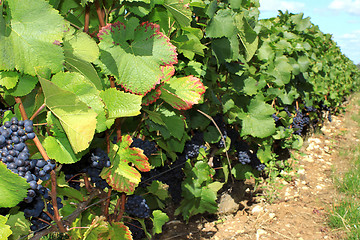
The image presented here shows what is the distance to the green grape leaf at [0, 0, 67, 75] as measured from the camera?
105 cm

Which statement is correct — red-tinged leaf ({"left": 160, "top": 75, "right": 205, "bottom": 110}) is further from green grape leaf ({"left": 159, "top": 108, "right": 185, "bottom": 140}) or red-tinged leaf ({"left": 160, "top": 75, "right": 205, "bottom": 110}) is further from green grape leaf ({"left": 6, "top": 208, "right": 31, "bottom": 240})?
green grape leaf ({"left": 6, "top": 208, "right": 31, "bottom": 240})

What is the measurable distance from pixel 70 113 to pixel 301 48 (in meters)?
4.90

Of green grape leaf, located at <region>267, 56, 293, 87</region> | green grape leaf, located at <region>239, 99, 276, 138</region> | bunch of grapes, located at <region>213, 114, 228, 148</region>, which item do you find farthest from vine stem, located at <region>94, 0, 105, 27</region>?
green grape leaf, located at <region>267, 56, 293, 87</region>

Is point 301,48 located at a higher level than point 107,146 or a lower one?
higher

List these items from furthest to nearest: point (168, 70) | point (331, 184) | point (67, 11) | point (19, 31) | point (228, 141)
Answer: point (331, 184), point (228, 141), point (168, 70), point (67, 11), point (19, 31)

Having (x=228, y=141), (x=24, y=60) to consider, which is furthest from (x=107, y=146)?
A: (x=228, y=141)

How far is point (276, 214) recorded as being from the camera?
3930 mm

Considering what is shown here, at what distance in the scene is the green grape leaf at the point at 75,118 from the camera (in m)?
1.10

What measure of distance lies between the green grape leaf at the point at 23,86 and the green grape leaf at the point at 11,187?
0.98ft

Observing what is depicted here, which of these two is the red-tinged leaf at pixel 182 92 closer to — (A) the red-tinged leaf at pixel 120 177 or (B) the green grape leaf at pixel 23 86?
(A) the red-tinged leaf at pixel 120 177

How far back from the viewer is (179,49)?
84.0 inches

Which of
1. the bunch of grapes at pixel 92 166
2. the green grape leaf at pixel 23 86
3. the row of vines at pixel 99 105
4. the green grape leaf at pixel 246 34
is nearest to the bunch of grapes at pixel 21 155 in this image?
the row of vines at pixel 99 105

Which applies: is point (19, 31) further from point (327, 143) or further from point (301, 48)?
point (327, 143)

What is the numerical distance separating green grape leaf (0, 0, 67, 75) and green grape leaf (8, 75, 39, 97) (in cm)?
9
